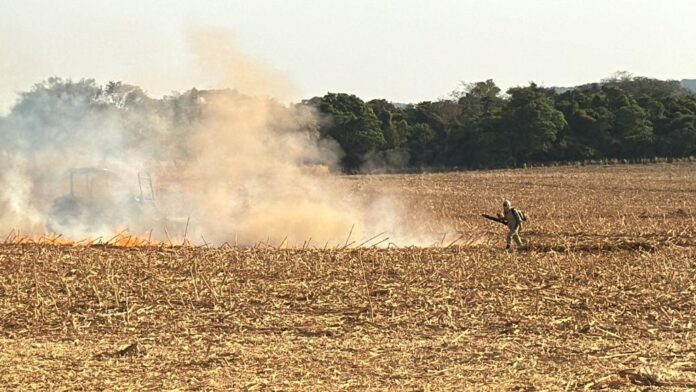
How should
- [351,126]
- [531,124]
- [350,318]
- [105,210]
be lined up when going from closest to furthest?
1. [350,318]
2. [105,210]
3. [351,126]
4. [531,124]

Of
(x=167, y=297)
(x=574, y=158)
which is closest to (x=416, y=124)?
(x=574, y=158)

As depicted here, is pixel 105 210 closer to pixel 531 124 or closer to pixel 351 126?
pixel 351 126

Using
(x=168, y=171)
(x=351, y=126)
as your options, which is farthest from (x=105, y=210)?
(x=351, y=126)

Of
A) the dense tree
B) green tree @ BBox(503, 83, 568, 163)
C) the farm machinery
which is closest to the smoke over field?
the farm machinery

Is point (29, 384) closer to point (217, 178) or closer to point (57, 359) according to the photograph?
point (57, 359)

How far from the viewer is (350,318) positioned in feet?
45.4

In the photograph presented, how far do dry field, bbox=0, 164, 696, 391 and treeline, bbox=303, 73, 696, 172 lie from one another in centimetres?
4674

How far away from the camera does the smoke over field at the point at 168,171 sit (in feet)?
84.3

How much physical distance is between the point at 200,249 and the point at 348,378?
1088 centimetres

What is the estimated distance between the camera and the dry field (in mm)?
10453

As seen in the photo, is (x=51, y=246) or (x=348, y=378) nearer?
(x=348, y=378)

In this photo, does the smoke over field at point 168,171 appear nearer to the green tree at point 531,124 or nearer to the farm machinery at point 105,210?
the farm machinery at point 105,210

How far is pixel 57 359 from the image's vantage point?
1132 cm

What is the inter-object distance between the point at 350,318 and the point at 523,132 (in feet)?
198
